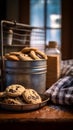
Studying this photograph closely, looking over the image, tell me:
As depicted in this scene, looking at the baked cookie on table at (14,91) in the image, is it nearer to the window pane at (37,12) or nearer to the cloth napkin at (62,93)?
the cloth napkin at (62,93)

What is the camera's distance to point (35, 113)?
0.63 meters

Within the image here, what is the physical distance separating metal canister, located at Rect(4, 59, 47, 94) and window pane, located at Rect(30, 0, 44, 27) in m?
1.76

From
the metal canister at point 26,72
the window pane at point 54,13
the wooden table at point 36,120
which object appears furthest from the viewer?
the window pane at point 54,13

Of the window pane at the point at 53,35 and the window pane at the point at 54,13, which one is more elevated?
the window pane at the point at 54,13

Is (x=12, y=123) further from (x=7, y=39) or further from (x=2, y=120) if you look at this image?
(x=7, y=39)

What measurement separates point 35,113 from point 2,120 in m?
0.10

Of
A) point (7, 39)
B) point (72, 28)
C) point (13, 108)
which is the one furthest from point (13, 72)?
point (72, 28)

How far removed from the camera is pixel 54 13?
2.43 m

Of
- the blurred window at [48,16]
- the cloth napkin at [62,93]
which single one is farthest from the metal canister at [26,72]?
the blurred window at [48,16]

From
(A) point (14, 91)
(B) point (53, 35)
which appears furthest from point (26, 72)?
(B) point (53, 35)

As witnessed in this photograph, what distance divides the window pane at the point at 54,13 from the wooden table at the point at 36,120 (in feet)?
6.26

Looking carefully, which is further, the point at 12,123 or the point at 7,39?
the point at 7,39

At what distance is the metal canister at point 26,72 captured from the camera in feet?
2.38

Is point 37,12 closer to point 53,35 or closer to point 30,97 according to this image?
point 53,35
